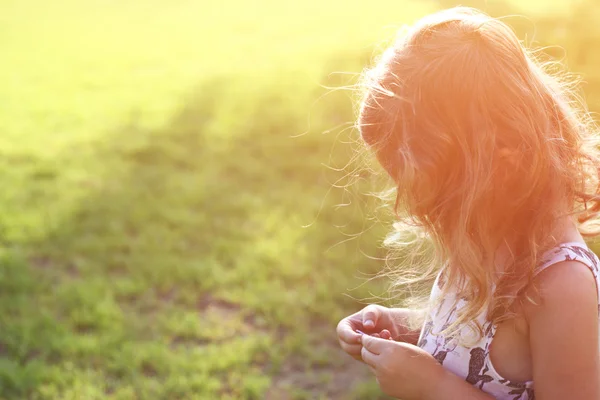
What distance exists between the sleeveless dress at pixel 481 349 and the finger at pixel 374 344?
0.35 feet

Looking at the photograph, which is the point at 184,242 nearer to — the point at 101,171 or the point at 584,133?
the point at 101,171

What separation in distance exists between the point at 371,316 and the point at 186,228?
8.73 feet

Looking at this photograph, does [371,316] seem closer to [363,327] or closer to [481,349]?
[363,327]

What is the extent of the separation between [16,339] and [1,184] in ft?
6.74

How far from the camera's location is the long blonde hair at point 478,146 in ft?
4.38

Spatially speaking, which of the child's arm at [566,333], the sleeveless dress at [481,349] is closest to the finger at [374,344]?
the sleeveless dress at [481,349]

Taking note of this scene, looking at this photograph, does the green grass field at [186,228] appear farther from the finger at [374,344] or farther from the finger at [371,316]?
the finger at [374,344]

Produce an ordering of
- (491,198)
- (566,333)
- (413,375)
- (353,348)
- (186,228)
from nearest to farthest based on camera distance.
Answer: (566,333) → (491,198) → (413,375) → (353,348) → (186,228)

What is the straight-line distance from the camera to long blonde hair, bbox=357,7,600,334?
1.34 meters

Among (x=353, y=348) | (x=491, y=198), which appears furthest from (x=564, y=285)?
(x=353, y=348)

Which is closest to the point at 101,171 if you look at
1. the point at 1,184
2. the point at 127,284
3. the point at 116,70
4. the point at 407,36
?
the point at 1,184

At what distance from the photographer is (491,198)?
138 cm

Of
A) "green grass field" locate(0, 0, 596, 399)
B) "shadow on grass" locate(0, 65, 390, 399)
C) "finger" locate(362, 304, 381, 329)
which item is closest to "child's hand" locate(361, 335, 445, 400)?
"finger" locate(362, 304, 381, 329)

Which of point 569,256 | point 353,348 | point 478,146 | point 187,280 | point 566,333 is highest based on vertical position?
point 478,146
